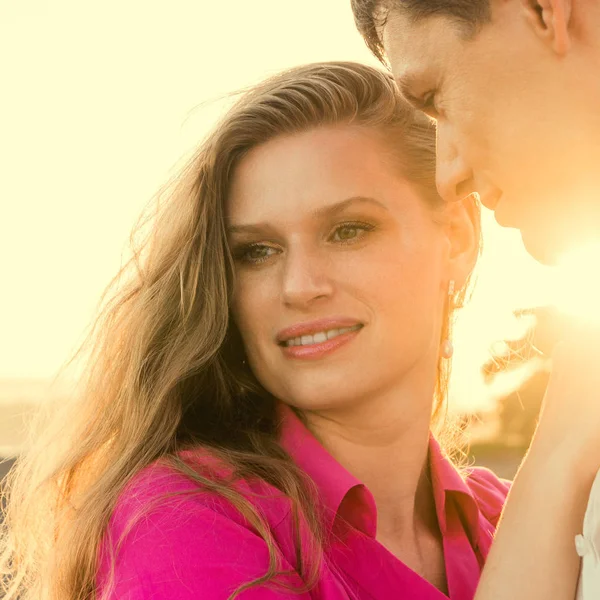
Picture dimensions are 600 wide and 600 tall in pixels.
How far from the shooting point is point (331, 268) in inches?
102

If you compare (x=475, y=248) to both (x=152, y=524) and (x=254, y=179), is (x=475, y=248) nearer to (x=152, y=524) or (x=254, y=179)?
(x=254, y=179)

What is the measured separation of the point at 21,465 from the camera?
9.82ft

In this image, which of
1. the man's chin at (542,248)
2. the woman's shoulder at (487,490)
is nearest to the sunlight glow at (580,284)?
the man's chin at (542,248)

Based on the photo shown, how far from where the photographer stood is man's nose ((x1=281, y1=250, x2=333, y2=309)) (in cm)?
254

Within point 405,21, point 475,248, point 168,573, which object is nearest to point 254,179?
point 475,248

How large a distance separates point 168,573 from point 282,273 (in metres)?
0.90

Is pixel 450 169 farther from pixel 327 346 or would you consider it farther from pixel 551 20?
pixel 327 346

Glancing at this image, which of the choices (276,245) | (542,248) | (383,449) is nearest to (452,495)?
(383,449)

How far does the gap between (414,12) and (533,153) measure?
1.11ft

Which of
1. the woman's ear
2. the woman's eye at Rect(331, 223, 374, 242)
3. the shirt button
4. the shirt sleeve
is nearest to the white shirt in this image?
the shirt button

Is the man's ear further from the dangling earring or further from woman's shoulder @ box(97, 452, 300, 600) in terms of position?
the dangling earring

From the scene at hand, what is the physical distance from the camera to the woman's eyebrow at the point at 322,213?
260cm

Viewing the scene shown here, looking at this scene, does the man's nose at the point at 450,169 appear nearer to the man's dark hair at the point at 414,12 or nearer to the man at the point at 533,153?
the man at the point at 533,153

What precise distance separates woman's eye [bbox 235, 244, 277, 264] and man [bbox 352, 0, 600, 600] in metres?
0.72
